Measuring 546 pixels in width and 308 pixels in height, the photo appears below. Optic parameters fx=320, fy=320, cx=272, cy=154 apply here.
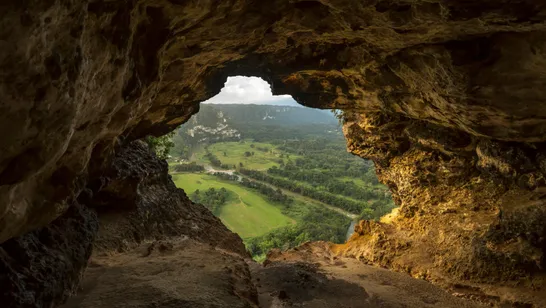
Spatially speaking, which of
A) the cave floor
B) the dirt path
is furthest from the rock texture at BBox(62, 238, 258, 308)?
the dirt path

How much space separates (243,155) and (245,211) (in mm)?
52053

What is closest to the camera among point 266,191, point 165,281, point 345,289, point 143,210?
point 165,281

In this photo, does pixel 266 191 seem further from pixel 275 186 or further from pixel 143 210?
pixel 143 210

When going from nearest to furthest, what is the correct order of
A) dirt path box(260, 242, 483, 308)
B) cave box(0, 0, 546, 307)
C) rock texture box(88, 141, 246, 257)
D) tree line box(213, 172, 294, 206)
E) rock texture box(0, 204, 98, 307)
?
cave box(0, 0, 546, 307) → rock texture box(0, 204, 98, 307) → dirt path box(260, 242, 483, 308) → rock texture box(88, 141, 246, 257) → tree line box(213, 172, 294, 206)

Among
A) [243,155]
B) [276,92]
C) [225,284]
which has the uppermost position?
[276,92]

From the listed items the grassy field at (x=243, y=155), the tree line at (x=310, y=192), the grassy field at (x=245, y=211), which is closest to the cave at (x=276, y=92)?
the grassy field at (x=245, y=211)

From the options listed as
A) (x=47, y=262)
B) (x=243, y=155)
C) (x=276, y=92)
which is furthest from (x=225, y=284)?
(x=243, y=155)

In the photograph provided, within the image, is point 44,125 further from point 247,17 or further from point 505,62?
point 505,62

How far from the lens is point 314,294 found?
10.3 metres

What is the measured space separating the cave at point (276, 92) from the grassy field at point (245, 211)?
3304cm

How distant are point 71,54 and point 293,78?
40.1 ft

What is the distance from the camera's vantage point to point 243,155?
105375mm

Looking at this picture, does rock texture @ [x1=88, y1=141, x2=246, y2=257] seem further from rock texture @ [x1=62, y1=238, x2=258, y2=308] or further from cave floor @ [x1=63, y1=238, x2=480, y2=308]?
rock texture @ [x1=62, y1=238, x2=258, y2=308]

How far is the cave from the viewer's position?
169 inches
